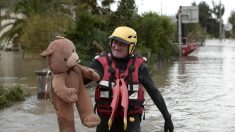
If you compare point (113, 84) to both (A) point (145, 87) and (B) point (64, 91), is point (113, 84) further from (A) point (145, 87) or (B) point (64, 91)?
(B) point (64, 91)

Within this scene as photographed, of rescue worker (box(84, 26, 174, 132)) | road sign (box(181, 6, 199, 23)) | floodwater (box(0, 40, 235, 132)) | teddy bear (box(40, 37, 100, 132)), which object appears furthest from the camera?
road sign (box(181, 6, 199, 23))

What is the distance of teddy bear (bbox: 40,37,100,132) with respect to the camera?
13.7 feet

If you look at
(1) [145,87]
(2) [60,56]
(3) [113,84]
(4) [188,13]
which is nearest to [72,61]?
(2) [60,56]

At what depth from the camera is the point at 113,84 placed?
4.07 m

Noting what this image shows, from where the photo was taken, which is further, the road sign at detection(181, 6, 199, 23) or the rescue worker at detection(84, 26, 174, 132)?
the road sign at detection(181, 6, 199, 23)

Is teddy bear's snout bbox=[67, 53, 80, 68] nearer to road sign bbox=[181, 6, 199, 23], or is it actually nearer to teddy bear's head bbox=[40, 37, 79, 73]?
teddy bear's head bbox=[40, 37, 79, 73]

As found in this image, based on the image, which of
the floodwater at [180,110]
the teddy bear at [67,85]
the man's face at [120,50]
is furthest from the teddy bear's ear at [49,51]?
the floodwater at [180,110]

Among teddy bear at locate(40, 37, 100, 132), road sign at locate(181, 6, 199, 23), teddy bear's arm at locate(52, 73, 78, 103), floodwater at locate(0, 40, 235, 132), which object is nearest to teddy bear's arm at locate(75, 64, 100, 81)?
teddy bear at locate(40, 37, 100, 132)

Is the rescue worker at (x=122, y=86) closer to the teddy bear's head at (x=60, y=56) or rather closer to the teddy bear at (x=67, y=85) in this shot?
the teddy bear at (x=67, y=85)

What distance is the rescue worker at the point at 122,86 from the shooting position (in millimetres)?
4055

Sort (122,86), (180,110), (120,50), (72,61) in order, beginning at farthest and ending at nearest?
1. (180,110)
2. (72,61)
3. (120,50)
4. (122,86)

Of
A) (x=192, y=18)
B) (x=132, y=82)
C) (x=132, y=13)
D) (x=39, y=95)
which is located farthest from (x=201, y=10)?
(x=132, y=82)

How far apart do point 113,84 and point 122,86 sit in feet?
0.29

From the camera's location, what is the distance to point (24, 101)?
35.9ft
